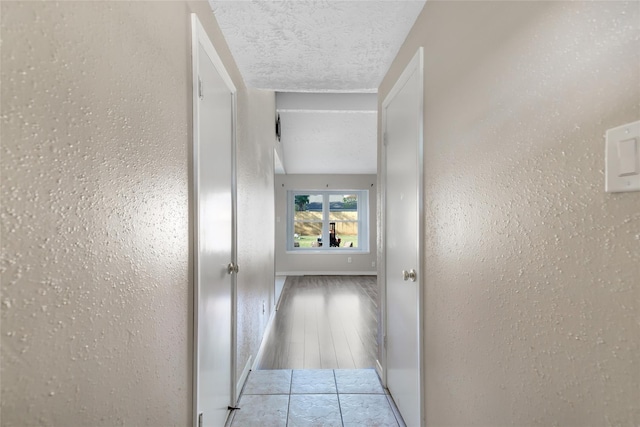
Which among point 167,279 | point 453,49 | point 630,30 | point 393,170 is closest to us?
point 630,30

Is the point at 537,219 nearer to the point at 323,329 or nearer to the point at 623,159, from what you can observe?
the point at 623,159

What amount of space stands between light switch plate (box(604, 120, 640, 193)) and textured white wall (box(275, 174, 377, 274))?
6601 mm

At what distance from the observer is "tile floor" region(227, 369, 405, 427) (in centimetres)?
191

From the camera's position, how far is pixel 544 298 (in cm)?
76

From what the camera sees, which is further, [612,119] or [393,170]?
[393,170]

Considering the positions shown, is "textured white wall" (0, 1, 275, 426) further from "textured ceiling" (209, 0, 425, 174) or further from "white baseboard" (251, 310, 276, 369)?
"white baseboard" (251, 310, 276, 369)

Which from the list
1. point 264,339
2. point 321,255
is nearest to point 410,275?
point 264,339

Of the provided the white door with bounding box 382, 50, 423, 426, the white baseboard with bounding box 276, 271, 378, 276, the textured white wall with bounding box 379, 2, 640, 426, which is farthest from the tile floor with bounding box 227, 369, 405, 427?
the white baseboard with bounding box 276, 271, 378, 276

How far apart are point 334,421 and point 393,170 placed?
5.06ft

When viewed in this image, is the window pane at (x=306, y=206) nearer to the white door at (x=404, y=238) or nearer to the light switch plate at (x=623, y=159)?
the white door at (x=404, y=238)

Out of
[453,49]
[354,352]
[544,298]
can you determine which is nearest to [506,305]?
[544,298]

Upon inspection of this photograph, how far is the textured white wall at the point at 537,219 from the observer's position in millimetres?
594

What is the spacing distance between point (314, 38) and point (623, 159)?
1.62m

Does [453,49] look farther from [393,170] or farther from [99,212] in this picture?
[99,212]
